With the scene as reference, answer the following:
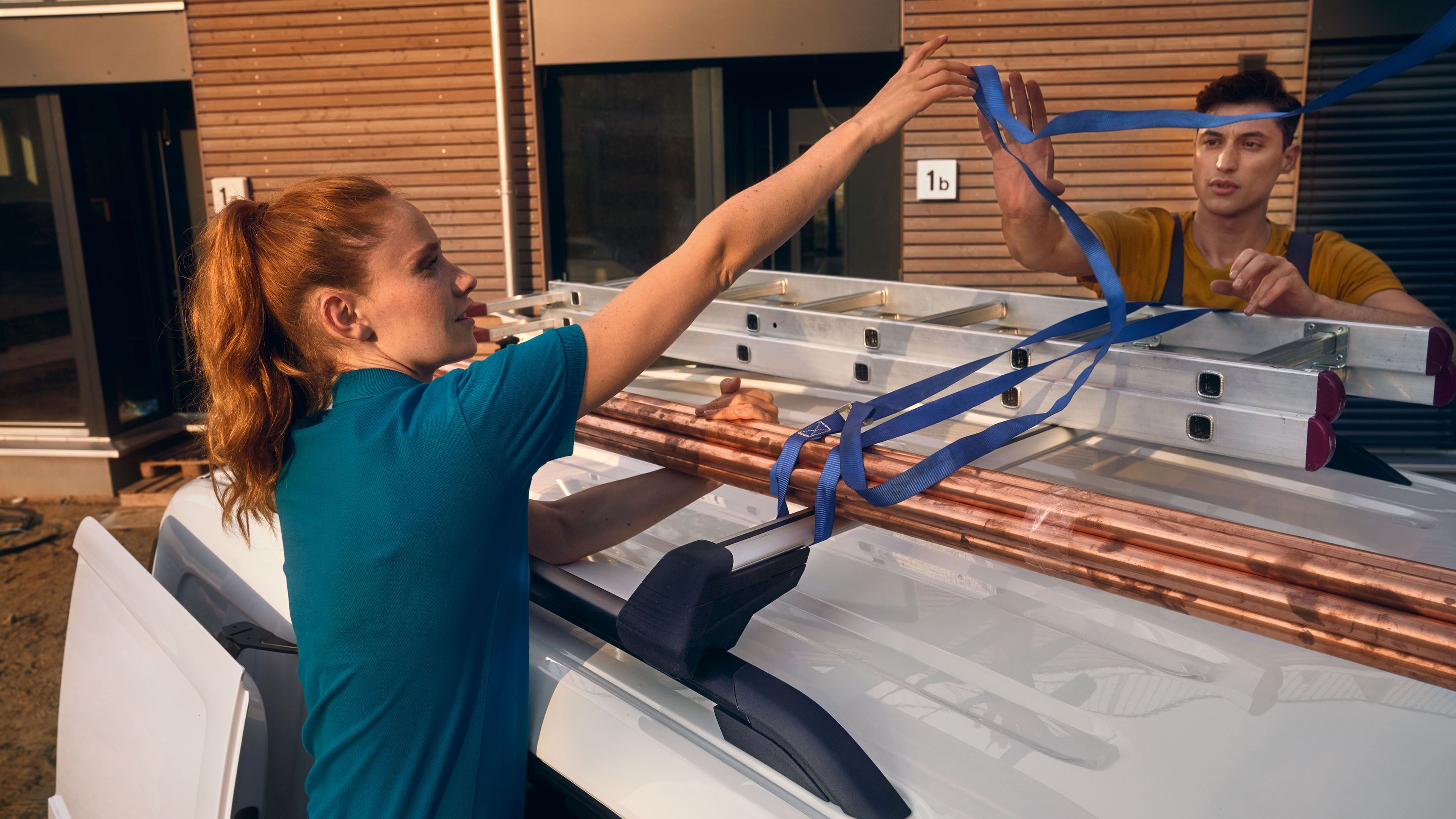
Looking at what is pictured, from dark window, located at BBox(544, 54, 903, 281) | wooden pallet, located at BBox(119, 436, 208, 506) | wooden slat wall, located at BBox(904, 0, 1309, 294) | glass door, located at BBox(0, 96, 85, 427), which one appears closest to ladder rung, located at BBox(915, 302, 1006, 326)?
wooden slat wall, located at BBox(904, 0, 1309, 294)

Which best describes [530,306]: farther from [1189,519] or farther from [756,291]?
[1189,519]

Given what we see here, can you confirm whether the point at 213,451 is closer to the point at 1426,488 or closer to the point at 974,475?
the point at 974,475

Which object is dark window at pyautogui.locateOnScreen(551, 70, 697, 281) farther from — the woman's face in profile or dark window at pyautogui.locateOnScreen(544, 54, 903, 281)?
the woman's face in profile

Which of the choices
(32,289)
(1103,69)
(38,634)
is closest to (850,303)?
(1103,69)

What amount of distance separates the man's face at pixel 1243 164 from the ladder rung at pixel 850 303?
81 centimetres

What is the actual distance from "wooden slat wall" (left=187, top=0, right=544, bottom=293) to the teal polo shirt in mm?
5584

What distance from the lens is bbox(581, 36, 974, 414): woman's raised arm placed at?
1377 mm

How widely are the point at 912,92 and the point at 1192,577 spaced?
91cm

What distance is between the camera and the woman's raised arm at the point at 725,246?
138 centimetres

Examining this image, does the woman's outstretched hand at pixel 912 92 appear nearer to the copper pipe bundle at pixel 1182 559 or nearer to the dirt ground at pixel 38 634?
the copper pipe bundle at pixel 1182 559

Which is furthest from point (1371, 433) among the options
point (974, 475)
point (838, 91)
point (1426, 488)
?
point (974, 475)

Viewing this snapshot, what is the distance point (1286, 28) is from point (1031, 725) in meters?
5.82

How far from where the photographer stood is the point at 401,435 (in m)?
1.31

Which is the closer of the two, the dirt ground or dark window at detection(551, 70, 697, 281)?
the dirt ground
